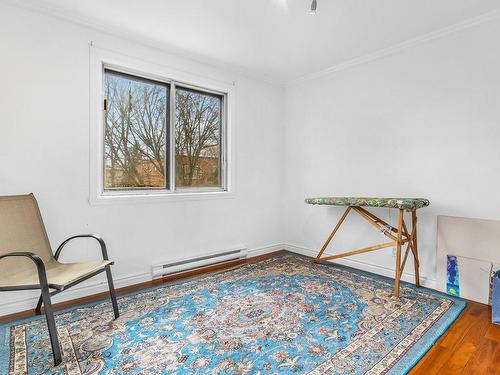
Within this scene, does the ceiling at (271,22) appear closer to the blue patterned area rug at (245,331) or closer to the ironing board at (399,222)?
the ironing board at (399,222)

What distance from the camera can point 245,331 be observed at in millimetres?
2061

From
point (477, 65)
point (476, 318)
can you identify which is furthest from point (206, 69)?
point (476, 318)

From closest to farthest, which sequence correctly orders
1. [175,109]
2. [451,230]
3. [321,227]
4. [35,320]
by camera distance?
[35,320]
[451,230]
[175,109]
[321,227]

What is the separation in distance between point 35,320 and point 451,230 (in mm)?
3463

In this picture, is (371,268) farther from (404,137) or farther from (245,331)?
(245,331)

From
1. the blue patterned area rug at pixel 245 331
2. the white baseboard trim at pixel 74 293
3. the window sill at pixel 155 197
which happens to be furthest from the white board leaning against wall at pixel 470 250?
the white baseboard trim at pixel 74 293

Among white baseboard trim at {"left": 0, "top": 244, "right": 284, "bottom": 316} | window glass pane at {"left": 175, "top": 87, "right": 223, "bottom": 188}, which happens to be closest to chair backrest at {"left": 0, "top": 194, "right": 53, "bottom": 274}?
white baseboard trim at {"left": 0, "top": 244, "right": 284, "bottom": 316}

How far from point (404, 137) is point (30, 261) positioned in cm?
340

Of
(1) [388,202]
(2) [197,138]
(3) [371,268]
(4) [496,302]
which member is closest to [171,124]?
(2) [197,138]

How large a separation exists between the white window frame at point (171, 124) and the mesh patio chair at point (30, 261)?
1.67 ft

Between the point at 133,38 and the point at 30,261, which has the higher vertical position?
the point at 133,38

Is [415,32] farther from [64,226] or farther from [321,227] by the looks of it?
[64,226]

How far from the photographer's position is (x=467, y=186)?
2627 millimetres

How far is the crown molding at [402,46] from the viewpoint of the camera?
2.51m
